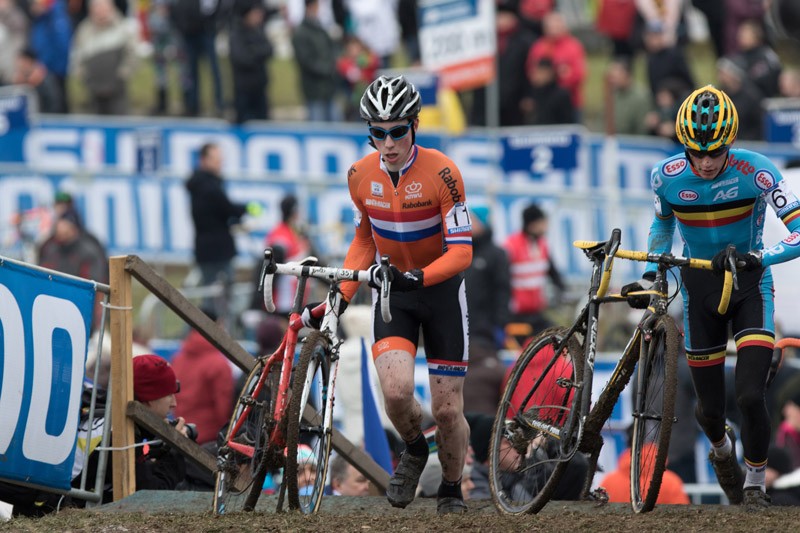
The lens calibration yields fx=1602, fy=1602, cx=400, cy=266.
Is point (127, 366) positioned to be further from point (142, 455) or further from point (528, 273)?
point (528, 273)

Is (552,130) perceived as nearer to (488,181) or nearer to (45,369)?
(488,181)

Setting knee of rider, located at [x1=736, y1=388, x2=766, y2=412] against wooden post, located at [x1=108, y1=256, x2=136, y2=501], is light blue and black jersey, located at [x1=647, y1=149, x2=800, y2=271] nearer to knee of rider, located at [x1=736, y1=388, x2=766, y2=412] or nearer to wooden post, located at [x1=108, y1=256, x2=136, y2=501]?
knee of rider, located at [x1=736, y1=388, x2=766, y2=412]

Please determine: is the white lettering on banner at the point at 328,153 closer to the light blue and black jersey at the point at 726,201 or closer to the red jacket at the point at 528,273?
the red jacket at the point at 528,273

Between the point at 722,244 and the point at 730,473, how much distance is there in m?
1.50

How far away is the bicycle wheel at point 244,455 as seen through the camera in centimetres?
880

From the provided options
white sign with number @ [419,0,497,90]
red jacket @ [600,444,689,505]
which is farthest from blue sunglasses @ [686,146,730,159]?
white sign with number @ [419,0,497,90]

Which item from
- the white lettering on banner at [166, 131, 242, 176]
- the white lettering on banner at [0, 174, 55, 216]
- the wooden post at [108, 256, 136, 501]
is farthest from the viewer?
the white lettering on banner at [166, 131, 242, 176]

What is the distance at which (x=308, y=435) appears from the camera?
9211mm

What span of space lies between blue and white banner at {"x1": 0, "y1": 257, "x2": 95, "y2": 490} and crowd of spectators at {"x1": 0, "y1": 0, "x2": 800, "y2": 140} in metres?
13.2

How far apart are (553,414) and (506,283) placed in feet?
27.4

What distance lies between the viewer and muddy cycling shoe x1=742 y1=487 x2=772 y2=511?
8922 mm

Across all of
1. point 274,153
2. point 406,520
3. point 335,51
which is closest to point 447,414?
point 406,520

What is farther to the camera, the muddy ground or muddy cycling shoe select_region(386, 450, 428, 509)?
muddy cycling shoe select_region(386, 450, 428, 509)

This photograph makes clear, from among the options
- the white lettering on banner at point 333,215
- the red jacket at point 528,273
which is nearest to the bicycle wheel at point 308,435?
the red jacket at point 528,273
